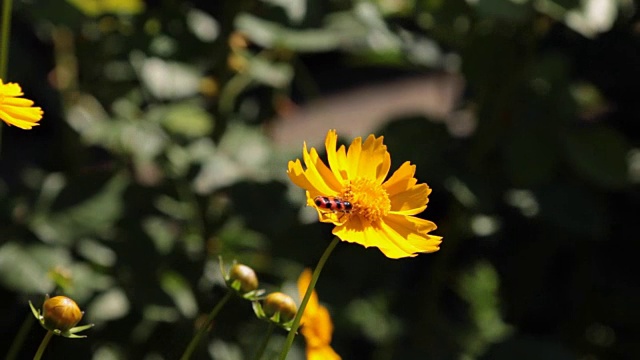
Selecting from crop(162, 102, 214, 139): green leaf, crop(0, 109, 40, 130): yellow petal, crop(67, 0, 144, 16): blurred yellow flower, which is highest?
crop(67, 0, 144, 16): blurred yellow flower

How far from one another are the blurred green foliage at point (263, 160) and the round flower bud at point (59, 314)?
1.64 feet

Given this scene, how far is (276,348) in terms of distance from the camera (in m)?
Answer: 1.30

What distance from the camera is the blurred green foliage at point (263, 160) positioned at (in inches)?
47.4

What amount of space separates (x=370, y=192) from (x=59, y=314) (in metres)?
0.21

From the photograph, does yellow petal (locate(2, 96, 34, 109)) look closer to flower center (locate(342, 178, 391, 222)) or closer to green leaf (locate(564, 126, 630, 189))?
flower center (locate(342, 178, 391, 222))

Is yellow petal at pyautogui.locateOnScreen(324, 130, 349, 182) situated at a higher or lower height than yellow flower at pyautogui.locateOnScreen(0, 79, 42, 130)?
higher

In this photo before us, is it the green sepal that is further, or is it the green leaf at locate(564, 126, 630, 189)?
the green leaf at locate(564, 126, 630, 189)

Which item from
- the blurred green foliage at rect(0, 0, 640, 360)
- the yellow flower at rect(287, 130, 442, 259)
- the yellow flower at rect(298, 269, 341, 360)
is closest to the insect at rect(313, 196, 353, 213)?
the yellow flower at rect(287, 130, 442, 259)

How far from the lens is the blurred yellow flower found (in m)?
1.26

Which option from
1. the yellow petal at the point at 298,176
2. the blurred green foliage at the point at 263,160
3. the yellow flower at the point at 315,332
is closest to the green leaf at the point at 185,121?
the blurred green foliage at the point at 263,160

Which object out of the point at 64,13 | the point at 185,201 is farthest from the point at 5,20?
the point at 185,201

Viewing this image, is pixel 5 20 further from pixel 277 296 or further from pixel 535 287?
pixel 535 287

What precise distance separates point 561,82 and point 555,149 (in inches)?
3.6

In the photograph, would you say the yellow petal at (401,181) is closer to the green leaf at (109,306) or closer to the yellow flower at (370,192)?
the yellow flower at (370,192)
